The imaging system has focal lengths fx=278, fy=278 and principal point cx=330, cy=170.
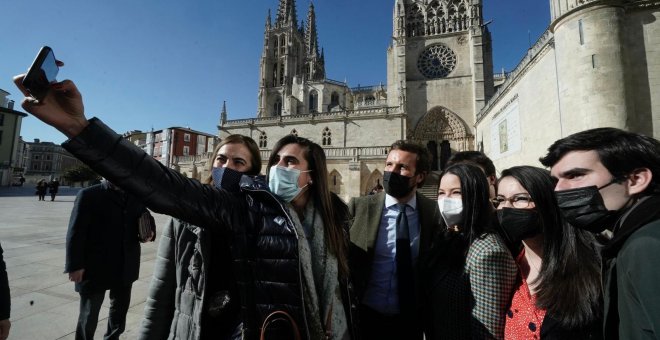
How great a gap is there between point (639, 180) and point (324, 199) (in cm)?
156

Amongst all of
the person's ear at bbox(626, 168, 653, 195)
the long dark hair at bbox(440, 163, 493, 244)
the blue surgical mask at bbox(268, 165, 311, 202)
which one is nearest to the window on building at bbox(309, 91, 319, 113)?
the long dark hair at bbox(440, 163, 493, 244)

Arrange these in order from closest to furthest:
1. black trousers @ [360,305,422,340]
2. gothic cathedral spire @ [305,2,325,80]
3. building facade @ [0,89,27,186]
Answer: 1. black trousers @ [360,305,422,340]
2. building facade @ [0,89,27,186]
3. gothic cathedral spire @ [305,2,325,80]

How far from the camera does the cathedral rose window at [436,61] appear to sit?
25.8 metres

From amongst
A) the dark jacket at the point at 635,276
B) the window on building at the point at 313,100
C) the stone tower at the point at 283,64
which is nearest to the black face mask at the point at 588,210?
the dark jacket at the point at 635,276

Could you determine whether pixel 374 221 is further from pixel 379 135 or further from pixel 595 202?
pixel 379 135

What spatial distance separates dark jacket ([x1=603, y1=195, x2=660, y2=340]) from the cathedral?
11.3 meters

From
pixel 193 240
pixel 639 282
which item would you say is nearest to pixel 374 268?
pixel 193 240

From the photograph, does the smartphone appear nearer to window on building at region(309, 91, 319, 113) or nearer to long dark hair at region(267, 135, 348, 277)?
long dark hair at region(267, 135, 348, 277)

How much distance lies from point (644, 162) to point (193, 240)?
2.36 meters

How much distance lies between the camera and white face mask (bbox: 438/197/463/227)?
209 cm

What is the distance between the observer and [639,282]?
936mm

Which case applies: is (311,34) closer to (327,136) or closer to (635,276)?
(327,136)

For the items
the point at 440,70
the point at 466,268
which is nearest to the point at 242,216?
the point at 466,268

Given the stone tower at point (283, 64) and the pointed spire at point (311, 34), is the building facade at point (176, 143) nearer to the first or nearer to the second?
the stone tower at point (283, 64)
